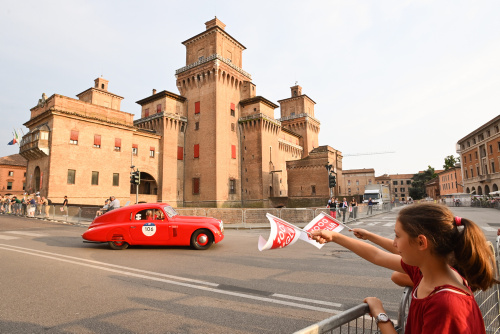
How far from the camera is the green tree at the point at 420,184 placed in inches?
3563

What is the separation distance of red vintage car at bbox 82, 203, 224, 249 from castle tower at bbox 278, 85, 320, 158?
48483 mm

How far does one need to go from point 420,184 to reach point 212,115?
8522 cm

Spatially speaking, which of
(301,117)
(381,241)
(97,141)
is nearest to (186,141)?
(97,141)

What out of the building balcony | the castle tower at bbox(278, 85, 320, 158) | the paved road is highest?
the castle tower at bbox(278, 85, 320, 158)

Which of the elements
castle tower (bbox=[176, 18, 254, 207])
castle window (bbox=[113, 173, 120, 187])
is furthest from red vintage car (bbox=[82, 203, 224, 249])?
castle tower (bbox=[176, 18, 254, 207])

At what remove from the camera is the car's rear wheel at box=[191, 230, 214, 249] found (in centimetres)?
898

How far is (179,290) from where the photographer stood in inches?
196

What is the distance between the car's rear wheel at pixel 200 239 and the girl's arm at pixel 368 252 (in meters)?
7.05

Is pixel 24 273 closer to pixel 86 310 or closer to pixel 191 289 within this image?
pixel 86 310

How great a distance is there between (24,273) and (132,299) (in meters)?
3.43

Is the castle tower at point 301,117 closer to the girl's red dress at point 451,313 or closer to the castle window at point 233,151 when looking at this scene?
the castle window at point 233,151

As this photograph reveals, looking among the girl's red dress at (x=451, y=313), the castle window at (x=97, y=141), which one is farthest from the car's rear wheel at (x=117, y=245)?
the castle window at (x=97, y=141)

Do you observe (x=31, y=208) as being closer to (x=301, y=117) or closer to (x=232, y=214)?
(x=232, y=214)

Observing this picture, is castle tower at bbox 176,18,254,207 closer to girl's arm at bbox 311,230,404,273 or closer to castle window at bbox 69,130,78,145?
castle window at bbox 69,130,78,145
